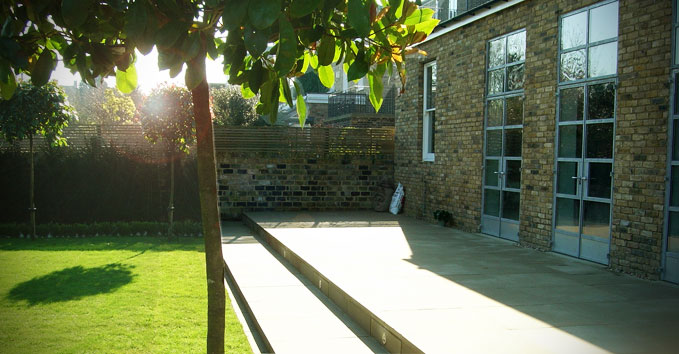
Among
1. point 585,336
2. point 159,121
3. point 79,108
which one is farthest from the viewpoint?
point 79,108

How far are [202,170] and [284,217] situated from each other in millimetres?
9918

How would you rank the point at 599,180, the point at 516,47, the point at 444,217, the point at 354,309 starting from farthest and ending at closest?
the point at 444,217
the point at 516,47
the point at 599,180
the point at 354,309

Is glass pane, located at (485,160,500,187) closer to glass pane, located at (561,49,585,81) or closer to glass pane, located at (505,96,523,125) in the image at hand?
glass pane, located at (505,96,523,125)

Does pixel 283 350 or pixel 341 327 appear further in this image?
pixel 341 327

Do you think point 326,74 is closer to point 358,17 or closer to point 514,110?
point 358,17

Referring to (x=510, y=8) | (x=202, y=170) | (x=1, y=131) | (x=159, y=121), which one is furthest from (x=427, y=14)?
(x=1, y=131)

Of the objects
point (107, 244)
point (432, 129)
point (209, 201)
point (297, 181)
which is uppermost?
point (432, 129)

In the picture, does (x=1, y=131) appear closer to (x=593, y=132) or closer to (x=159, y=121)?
(x=159, y=121)

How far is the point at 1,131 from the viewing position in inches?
453

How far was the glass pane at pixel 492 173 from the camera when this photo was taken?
30.4 feet

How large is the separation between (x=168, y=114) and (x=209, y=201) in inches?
354

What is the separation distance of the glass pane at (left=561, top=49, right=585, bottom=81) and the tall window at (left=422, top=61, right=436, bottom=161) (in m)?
4.37

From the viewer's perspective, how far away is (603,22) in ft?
22.2

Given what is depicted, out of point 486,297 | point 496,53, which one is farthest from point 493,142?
point 486,297
